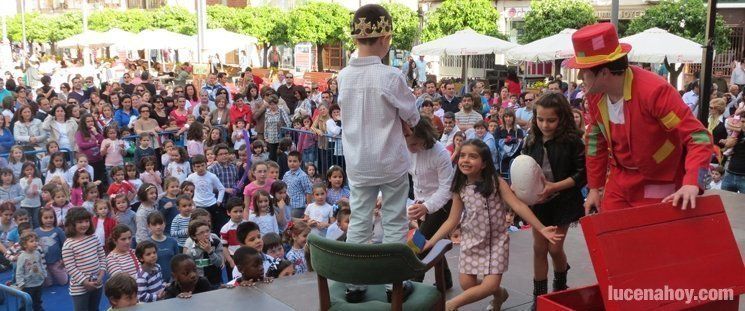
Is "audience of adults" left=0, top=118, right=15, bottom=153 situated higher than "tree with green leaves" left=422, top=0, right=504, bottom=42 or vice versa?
"tree with green leaves" left=422, top=0, right=504, bottom=42

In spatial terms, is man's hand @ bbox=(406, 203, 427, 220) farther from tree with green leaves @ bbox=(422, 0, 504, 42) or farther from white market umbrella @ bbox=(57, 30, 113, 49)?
tree with green leaves @ bbox=(422, 0, 504, 42)

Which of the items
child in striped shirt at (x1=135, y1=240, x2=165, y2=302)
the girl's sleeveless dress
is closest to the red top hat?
the girl's sleeveless dress

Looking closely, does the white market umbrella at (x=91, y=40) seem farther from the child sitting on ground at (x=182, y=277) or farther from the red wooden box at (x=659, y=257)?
the red wooden box at (x=659, y=257)

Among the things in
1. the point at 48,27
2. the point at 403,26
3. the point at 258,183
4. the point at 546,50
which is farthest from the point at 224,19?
the point at 258,183

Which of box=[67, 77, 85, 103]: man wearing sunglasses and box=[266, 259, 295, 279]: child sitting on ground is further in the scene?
box=[67, 77, 85, 103]: man wearing sunglasses

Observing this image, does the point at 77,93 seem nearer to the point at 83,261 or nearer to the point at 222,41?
the point at 222,41

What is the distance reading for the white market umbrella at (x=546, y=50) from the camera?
55.6 feet

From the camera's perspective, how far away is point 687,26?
80.7 feet

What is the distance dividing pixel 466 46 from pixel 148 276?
13.1m

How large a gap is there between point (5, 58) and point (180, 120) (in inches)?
942

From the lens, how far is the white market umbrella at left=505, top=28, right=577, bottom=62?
16.9 meters

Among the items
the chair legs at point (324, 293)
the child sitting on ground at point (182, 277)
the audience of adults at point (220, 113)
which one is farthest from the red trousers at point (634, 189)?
→ the audience of adults at point (220, 113)

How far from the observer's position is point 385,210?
4305 millimetres

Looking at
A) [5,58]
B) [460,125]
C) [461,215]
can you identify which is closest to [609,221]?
[461,215]
